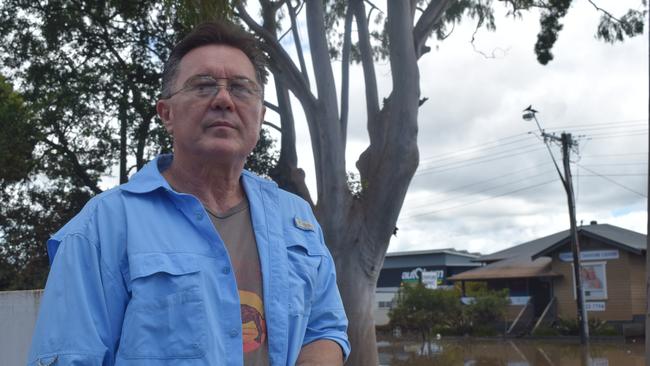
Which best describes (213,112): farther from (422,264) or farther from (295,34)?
(422,264)

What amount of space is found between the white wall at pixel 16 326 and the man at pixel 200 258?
12.2 feet

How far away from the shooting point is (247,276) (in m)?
2.12

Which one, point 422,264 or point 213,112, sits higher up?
point 422,264

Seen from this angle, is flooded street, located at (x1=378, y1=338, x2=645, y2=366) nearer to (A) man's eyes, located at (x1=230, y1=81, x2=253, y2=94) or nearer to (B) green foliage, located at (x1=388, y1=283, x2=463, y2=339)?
(B) green foliage, located at (x1=388, y1=283, x2=463, y2=339)

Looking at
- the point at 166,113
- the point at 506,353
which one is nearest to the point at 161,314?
the point at 166,113

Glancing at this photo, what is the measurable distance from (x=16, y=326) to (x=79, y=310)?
13.4ft

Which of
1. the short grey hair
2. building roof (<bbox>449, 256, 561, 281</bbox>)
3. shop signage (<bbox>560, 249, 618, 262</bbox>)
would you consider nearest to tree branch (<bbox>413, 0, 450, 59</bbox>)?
the short grey hair

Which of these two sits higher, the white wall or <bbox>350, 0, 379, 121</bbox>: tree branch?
<bbox>350, 0, 379, 121</bbox>: tree branch

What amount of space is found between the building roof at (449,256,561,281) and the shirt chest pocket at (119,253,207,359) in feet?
104

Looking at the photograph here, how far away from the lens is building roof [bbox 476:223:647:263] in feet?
98.6

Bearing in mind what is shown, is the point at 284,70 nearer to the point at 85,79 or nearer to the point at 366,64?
the point at 366,64

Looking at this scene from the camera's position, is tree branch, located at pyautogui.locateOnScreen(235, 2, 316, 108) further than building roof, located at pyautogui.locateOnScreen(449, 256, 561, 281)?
No

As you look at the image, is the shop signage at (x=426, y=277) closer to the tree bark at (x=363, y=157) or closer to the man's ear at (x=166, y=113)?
the tree bark at (x=363, y=157)

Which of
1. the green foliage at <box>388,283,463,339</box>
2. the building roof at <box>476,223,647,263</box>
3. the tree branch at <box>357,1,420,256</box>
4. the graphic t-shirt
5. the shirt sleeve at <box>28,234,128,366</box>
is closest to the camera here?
the shirt sleeve at <box>28,234,128,366</box>
